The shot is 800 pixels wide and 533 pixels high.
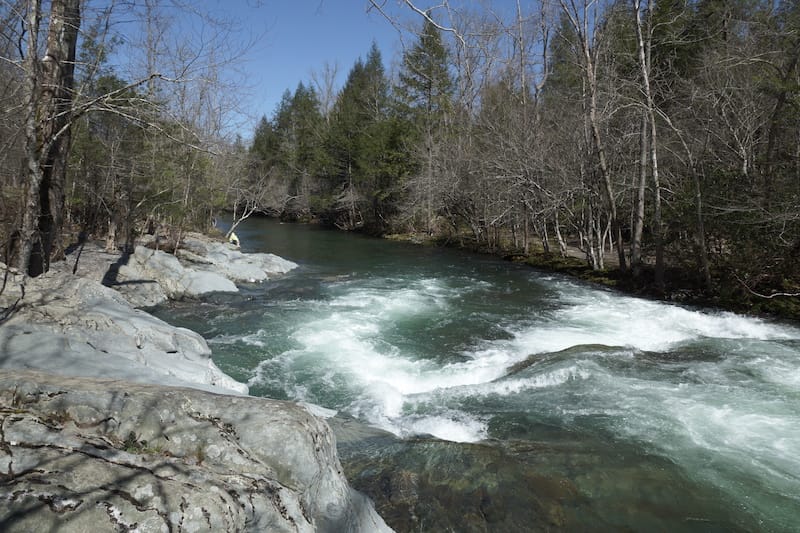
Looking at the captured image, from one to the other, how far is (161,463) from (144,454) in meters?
0.11

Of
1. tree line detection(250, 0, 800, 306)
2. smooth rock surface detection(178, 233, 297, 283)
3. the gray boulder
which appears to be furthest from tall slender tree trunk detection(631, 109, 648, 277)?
the gray boulder

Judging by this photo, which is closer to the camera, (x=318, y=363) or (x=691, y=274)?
(x=318, y=363)

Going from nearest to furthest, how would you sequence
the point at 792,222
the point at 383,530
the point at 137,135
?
1. the point at 383,530
2. the point at 792,222
3. the point at 137,135

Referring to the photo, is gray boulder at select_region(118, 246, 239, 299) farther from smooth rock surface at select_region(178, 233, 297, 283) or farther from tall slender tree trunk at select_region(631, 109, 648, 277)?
tall slender tree trunk at select_region(631, 109, 648, 277)

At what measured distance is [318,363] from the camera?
776 centimetres

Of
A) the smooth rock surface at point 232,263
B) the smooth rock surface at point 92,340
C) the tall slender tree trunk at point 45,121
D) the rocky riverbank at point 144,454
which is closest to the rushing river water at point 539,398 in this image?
the smooth rock surface at point 92,340

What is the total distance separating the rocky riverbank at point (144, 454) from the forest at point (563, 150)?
7.94 ft

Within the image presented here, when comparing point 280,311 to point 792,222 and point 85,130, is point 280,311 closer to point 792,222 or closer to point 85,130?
point 85,130

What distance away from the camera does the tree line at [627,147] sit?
1017 centimetres

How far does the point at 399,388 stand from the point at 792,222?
28.5 ft

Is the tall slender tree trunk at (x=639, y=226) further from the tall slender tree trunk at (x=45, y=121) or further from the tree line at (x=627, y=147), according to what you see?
the tall slender tree trunk at (x=45, y=121)

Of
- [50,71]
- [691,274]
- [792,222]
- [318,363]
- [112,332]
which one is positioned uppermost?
[50,71]

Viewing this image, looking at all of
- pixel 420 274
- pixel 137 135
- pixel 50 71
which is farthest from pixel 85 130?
pixel 420 274

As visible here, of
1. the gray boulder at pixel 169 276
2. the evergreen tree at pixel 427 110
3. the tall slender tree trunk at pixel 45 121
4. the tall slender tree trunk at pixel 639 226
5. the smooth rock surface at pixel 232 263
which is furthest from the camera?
the evergreen tree at pixel 427 110
